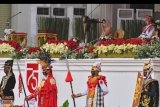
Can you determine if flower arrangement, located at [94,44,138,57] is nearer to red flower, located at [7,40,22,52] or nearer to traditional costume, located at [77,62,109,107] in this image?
traditional costume, located at [77,62,109,107]

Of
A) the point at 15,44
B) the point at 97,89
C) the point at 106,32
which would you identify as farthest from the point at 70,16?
the point at 97,89

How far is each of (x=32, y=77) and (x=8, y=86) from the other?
1224mm

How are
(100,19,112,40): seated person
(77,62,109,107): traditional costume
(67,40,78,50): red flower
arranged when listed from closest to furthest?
(77,62,109,107): traditional costume, (67,40,78,50): red flower, (100,19,112,40): seated person

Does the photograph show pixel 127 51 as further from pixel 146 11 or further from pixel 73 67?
pixel 146 11

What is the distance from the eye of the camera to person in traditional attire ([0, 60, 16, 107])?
59.4 feet

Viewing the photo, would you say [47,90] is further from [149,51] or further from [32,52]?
[32,52]

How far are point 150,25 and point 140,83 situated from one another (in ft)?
15.4

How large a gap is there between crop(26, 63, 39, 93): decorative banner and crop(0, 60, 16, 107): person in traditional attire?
87 centimetres

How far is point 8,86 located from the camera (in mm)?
18094

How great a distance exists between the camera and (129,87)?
17281 mm

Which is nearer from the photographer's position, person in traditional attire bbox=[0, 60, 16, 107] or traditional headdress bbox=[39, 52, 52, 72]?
traditional headdress bbox=[39, 52, 52, 72]

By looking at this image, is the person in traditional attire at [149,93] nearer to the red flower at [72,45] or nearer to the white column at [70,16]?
the red flower at [72,45]

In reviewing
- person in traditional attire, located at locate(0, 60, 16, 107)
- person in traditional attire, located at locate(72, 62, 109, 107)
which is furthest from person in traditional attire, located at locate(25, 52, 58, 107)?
person in traditional attire, located at locate(0, 60, 16, 107)

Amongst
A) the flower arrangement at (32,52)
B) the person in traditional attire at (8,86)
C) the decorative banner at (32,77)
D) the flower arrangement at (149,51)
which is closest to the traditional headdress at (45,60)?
the person in traditional attire at (8,86)
